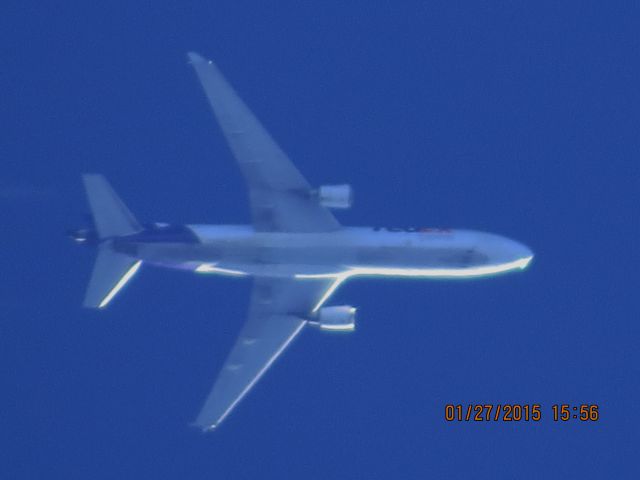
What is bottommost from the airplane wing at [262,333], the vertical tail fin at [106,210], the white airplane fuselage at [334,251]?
→ the airplane wing at [262,333]

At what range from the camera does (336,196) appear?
91.9ft

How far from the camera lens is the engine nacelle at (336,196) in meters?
28.0

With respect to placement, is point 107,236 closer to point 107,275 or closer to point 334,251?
point 107,275

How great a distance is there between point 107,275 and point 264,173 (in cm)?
527

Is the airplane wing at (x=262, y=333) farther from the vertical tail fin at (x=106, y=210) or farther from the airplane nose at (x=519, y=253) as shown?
the airplane nose at (x=519, y=253)

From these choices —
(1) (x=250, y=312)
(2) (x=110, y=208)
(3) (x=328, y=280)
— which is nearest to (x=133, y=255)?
(2) (x=110, y=208)

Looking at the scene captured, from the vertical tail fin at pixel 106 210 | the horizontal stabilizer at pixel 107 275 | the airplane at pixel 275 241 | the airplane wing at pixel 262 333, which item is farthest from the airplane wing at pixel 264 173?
the horizontal stabilizer at pixel 107 275

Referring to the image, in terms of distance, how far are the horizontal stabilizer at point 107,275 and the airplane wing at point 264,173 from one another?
3.89 meters

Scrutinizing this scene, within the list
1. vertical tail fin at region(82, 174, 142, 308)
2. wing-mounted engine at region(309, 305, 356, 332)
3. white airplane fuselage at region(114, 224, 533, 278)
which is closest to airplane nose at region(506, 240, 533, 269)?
white airplane fuselage at region(114, 224, 533, 278)

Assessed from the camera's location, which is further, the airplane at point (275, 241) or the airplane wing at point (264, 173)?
the airplane at point (275, 241)

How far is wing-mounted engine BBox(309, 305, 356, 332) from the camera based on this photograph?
2881 centimetres

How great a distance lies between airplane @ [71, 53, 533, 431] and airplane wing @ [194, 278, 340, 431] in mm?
368

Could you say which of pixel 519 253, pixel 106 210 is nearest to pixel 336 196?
pixel 519 253

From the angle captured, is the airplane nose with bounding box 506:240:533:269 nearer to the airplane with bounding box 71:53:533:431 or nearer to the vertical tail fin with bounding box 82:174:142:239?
the airplane with bounding box 71:53:533:431
